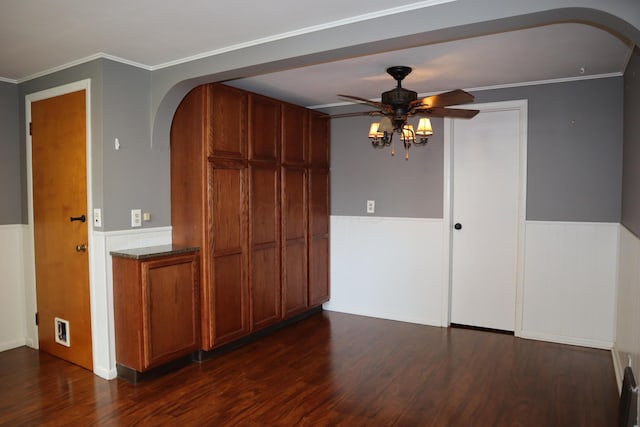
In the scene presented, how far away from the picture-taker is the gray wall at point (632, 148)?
2.71 meters

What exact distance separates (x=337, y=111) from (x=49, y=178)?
281 cm

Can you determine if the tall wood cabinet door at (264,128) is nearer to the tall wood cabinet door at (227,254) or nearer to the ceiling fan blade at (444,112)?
the tall wood cabinet door at (227,254)

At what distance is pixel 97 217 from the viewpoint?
3137 mm

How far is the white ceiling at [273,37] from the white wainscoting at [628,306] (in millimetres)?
1265

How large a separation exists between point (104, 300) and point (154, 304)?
382 mm

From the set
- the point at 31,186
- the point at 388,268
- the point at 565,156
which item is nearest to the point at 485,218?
the point at 565,156

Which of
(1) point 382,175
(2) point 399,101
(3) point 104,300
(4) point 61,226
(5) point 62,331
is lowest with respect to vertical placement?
(5) point 62,331

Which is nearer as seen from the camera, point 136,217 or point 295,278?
point 136,217

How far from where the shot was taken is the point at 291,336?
161 inches

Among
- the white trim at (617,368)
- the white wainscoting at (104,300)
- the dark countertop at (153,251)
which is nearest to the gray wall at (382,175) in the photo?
the white trim at (617,368)

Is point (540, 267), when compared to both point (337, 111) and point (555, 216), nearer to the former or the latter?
point (555, 216)

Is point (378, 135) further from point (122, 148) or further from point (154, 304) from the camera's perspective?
point (154, 304)

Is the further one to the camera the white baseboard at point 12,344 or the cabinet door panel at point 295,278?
the cabinet door panel at point 295,278

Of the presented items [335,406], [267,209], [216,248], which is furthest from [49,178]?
[335,406]
